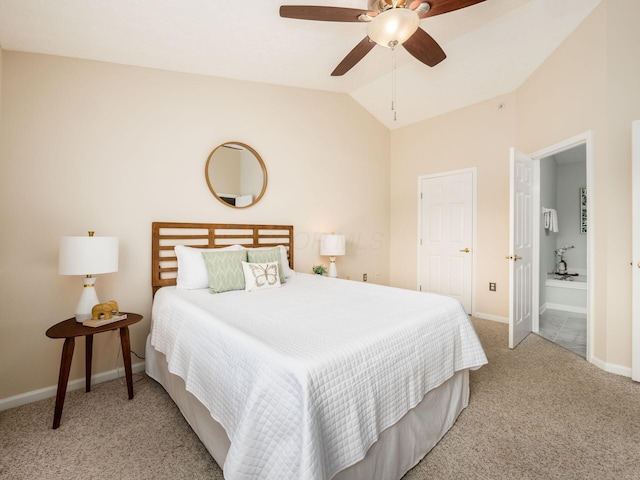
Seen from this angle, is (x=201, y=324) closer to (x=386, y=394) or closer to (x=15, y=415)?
(x=386, y=394)

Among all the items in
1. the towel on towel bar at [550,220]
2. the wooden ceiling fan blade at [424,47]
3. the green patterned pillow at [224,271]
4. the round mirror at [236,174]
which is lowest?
the green patterned pillow at [224,271]

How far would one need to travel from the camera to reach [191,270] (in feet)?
8.04

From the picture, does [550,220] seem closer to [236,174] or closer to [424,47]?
[424,47]

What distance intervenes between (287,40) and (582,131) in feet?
8.96

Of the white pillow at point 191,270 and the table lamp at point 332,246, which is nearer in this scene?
the white pillow at point 191,270

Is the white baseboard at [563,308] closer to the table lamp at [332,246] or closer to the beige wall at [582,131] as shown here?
the beige wall at [582,131]

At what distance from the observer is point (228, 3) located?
200 cm

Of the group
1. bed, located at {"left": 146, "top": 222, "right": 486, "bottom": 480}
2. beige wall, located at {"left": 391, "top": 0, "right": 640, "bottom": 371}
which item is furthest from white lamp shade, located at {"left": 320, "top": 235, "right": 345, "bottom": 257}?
beige wall, located at {"left": 391, "top": 0, "right": 640, "bottom": 371}

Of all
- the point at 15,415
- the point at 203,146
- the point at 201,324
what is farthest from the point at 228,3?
the point at 15,415

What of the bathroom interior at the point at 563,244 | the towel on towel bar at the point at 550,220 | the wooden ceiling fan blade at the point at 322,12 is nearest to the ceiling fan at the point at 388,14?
the wooden ceiling fan blade at the point at 322,12

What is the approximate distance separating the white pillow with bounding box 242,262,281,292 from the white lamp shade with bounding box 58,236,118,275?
38.0 inches

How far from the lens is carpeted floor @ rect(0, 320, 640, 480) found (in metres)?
1.48

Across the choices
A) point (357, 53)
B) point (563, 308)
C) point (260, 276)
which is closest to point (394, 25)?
point (357, 53)

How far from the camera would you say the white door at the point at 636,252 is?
2.22 m
